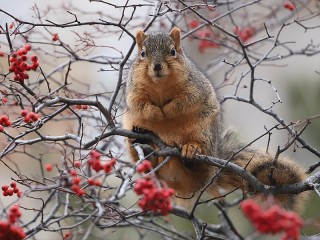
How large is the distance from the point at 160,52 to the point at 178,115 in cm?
46

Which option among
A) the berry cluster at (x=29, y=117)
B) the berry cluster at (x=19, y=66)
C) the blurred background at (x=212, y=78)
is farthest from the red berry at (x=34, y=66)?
the berry cluster at (x=29, y=117)

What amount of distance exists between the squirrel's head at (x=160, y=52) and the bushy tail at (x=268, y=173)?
794 millimetres

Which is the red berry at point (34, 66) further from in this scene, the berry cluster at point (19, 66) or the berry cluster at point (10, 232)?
the berry cluster at point (10, 232)

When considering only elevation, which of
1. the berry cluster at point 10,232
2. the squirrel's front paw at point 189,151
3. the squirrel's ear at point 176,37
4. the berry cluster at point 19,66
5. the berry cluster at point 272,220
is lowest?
the berry cluster at point 272,220

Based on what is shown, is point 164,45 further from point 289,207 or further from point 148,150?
point 289,207

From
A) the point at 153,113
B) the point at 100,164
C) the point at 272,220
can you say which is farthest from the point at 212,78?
the point at 272,220

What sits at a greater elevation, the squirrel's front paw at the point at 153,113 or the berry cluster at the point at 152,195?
the squirrel's front paw at the point at 153,113

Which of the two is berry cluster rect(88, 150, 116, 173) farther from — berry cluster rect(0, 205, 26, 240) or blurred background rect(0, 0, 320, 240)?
blurred background rect(0, 0, 320, 240)

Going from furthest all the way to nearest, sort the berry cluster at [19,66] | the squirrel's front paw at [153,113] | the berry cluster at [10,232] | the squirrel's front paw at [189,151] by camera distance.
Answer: the squirrel's front paw at [153,113], the squirrel's front paw at [189,151], the berry cluster at [19,66], the berry cluster at [10,232]

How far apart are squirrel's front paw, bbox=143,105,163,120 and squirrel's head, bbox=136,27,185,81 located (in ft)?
0.71

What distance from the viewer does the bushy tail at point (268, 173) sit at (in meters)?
4.44

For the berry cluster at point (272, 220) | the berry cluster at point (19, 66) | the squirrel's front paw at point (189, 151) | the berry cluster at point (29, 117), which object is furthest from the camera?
the squirrel's front paw at point (189, 151)

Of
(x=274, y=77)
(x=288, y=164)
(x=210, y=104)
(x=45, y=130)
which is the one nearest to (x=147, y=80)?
(x=210, y=104)

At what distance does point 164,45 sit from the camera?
4.55 m
